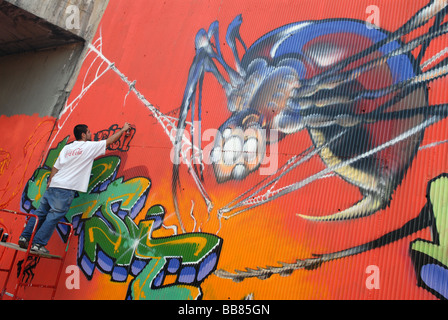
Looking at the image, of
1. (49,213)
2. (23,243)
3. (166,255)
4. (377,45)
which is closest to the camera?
(377,45)

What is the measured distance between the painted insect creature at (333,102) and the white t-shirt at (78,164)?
3.87 feet

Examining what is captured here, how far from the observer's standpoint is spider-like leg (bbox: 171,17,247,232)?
5.75 meters

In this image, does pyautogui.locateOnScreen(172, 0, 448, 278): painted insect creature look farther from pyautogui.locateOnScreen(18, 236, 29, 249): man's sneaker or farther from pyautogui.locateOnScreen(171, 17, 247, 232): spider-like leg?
pyautogui.locateOnScreen(18, 236, 29, 249): man's sneaker

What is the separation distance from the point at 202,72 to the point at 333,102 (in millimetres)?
2024

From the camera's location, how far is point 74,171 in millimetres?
5973

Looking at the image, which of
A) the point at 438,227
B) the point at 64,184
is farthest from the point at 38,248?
the point at 438,227

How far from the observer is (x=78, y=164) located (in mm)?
5984

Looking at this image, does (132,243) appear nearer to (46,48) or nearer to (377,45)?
(377,45)

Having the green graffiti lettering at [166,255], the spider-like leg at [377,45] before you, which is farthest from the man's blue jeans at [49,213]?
the spider-like leg at [377,45]

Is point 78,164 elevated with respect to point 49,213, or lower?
elevated

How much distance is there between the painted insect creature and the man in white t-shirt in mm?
1241

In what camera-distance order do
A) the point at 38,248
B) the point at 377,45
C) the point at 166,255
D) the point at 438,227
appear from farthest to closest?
the point at 38,248 → the point at 166,255 → the point at 377,45 → the point at 438,227

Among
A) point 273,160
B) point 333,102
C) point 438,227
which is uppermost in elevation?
point 333,102

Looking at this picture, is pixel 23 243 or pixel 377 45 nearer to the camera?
pixel 377 45
